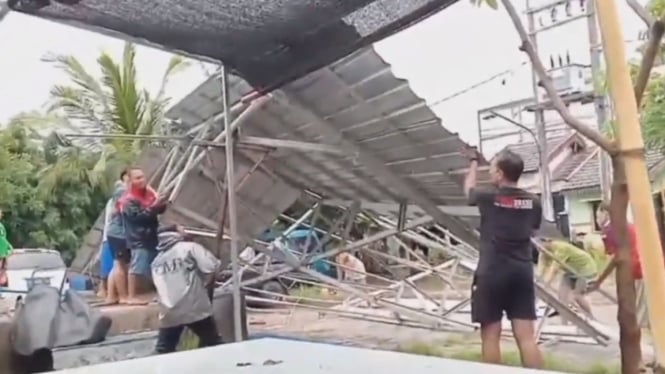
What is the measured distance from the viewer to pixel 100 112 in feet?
29.6

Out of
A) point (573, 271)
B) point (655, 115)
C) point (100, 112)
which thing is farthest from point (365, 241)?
point (100, 112)

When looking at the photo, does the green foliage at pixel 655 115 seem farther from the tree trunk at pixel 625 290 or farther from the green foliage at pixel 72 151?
the green foliage at pixel 72 151

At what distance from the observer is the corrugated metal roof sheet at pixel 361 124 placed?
343 centimetres

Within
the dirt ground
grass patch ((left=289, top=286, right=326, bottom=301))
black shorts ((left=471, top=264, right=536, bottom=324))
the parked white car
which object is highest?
the parked white car

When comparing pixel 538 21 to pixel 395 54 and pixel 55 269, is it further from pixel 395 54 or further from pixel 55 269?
pixel 55 269

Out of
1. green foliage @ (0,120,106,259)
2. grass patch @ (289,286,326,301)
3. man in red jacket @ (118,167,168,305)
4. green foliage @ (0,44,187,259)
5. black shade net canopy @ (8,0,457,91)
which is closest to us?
black shade net canopy @ (8,0,457,91)

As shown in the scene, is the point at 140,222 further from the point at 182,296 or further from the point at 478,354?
the point at 478,354

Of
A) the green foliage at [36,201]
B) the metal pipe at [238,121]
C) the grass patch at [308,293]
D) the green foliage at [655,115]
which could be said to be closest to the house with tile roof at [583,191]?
the green foliage at [655,115]

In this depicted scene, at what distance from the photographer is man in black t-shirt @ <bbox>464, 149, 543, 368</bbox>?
9.18ft

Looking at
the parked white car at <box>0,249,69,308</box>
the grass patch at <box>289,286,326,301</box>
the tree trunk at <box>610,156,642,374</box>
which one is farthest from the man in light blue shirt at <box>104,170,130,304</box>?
the tree trunk at <box>610,156,642,374</box>

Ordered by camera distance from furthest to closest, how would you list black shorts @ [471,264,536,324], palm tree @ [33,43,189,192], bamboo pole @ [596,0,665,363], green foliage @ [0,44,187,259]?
palm tree @ [33,43,189,192] → green foliage @ [0,44,187,259] → black shorts @ [471,264,536,324] → bamboo pole @ [596,0,665,363]

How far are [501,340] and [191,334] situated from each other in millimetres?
1644

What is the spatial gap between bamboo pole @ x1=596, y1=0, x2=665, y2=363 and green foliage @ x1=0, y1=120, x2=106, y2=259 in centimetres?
695

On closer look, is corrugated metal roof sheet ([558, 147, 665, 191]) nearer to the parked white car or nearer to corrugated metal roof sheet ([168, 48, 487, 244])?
corrugated metal roof sheet ([168, 48, 487, 244])
